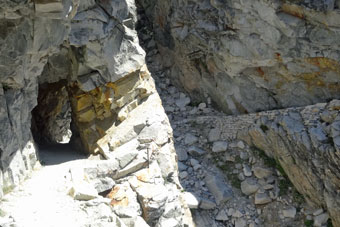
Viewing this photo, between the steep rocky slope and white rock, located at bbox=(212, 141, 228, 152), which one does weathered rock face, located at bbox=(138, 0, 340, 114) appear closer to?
the steep rocky slope

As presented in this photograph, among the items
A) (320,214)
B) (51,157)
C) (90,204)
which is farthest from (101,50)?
(320,214)

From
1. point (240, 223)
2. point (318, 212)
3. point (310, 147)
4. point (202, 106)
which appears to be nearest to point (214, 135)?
point (202, 106)

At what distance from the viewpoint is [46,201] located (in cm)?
978

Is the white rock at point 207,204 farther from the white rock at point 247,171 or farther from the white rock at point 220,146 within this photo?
the white rock at point 220,146

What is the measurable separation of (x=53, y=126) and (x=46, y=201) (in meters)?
7.48

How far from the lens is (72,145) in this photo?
1403cm

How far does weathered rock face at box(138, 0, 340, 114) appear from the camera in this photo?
14.9 meters

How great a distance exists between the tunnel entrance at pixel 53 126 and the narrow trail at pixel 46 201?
0.97m

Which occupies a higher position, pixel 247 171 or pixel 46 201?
pixel 46 201

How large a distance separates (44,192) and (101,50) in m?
3.97

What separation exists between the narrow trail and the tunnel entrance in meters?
0.97

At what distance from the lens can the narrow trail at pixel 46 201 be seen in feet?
29.8

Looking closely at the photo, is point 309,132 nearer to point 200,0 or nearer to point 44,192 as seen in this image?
point 200,0

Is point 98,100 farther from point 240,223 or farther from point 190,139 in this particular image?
point 240,223
